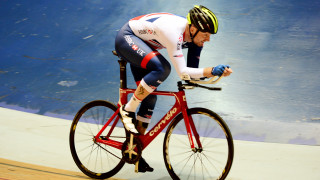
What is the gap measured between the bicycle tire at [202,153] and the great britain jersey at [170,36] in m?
0.35

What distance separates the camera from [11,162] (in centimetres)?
370

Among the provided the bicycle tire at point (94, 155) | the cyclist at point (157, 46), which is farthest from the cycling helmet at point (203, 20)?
the bicycle tire at point (94, 155)

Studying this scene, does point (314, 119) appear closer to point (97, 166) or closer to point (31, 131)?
point (97, 166)

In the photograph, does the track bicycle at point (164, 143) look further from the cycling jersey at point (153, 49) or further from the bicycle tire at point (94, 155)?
the cycling jersey at point (153, 49)

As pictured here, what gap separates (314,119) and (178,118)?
9.12 ft

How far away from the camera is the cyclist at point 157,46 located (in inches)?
115

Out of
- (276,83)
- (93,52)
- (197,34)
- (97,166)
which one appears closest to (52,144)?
(97,166)

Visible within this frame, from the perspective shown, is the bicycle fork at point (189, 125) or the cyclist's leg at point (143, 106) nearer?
the bicycle fork at point (189, 125)

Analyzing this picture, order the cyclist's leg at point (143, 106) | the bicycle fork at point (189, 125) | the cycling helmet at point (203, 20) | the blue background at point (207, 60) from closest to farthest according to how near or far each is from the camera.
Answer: the cycling helmet at point (203, 20)
the bicycle fork at point (189, 125)
the cyclist's leg at point (143, 106)
the blue background at point (207, 60)

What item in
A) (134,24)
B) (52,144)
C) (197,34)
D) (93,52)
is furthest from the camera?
(93,52)

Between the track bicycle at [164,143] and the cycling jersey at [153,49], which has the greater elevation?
the cycling jersey at [153,49]

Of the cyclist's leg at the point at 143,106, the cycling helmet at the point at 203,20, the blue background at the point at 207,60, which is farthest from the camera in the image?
the blue background at the point at 207,60

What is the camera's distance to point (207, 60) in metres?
6.51

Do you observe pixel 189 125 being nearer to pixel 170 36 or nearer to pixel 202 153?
pixel 202 153
